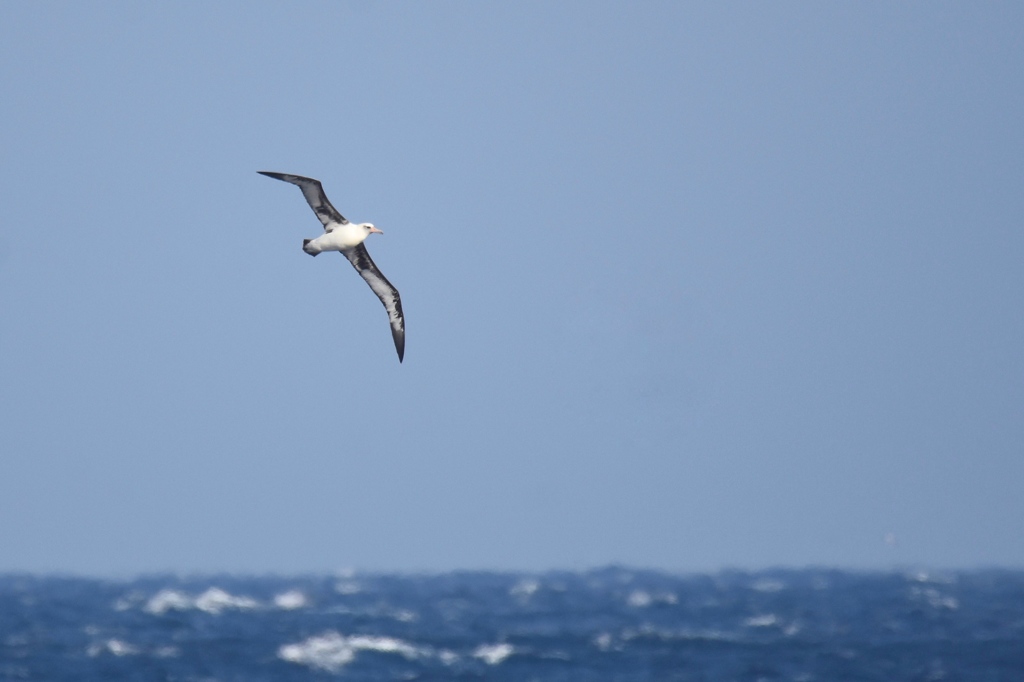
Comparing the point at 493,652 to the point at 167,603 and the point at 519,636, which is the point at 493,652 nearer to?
the point at 519,636

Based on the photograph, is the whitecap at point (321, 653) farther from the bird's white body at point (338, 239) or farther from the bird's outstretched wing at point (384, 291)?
the bird's white body at point (338, 239)

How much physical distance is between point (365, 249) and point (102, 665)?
21.2 meters

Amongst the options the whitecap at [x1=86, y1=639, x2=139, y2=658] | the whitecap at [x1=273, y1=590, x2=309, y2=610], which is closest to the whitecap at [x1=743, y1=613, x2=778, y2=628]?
the whitecap at [x1=273, y1=590, x2=309, y2=610]

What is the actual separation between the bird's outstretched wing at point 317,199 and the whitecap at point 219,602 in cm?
3920

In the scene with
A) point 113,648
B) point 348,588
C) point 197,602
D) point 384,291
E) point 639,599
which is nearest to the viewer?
point 384,291

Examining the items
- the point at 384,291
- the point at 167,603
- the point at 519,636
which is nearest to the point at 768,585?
the point at 167,603

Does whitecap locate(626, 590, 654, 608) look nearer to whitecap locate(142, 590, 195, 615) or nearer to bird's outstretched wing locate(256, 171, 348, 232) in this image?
whitecap locate(142, 590, 195, 615)

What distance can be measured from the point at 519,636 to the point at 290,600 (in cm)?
2731

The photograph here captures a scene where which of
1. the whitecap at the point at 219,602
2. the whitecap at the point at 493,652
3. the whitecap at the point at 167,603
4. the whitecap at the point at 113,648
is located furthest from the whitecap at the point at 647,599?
the whitecap at the point at 113,648

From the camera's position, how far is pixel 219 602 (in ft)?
238

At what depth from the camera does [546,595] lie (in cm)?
8169

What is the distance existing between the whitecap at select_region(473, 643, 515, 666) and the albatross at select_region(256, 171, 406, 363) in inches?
721

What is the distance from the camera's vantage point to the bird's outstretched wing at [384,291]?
105 feet

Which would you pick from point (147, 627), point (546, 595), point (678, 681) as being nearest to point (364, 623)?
point (147, 627)
